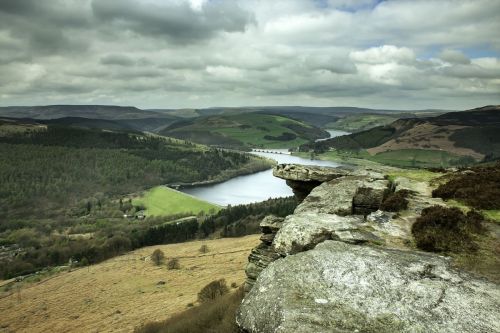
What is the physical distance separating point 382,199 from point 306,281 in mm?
12435

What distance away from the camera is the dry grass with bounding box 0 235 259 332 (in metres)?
60.2

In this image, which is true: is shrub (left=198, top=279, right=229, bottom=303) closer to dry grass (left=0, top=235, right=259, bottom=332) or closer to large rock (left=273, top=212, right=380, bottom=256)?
dry grass (left=0, top=235, right=259, bottom=332)

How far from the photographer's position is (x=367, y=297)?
37.8ft

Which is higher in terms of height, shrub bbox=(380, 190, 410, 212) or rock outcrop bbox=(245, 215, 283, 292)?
shrub bbox=(380, 190, 410, 212)

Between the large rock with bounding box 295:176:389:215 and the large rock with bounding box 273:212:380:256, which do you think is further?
the large rock with bounding box 295:176:389:215

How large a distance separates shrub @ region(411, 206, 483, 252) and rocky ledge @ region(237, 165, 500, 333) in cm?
85

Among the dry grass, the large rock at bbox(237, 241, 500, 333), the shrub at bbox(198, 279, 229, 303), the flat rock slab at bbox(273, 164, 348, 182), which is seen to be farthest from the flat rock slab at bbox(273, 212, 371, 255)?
the dry grass

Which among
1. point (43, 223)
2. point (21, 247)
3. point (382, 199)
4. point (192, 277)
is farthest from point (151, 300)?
point (43, 223)

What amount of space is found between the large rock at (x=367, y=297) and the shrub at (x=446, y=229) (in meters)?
2.11

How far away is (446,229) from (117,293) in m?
76.9

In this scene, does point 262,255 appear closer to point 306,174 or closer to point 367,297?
point 367,297

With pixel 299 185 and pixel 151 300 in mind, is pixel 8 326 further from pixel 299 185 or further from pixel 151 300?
pixel 299 185

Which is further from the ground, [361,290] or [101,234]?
[361,290]

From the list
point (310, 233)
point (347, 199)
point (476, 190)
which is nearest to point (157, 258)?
point (347, 199)
